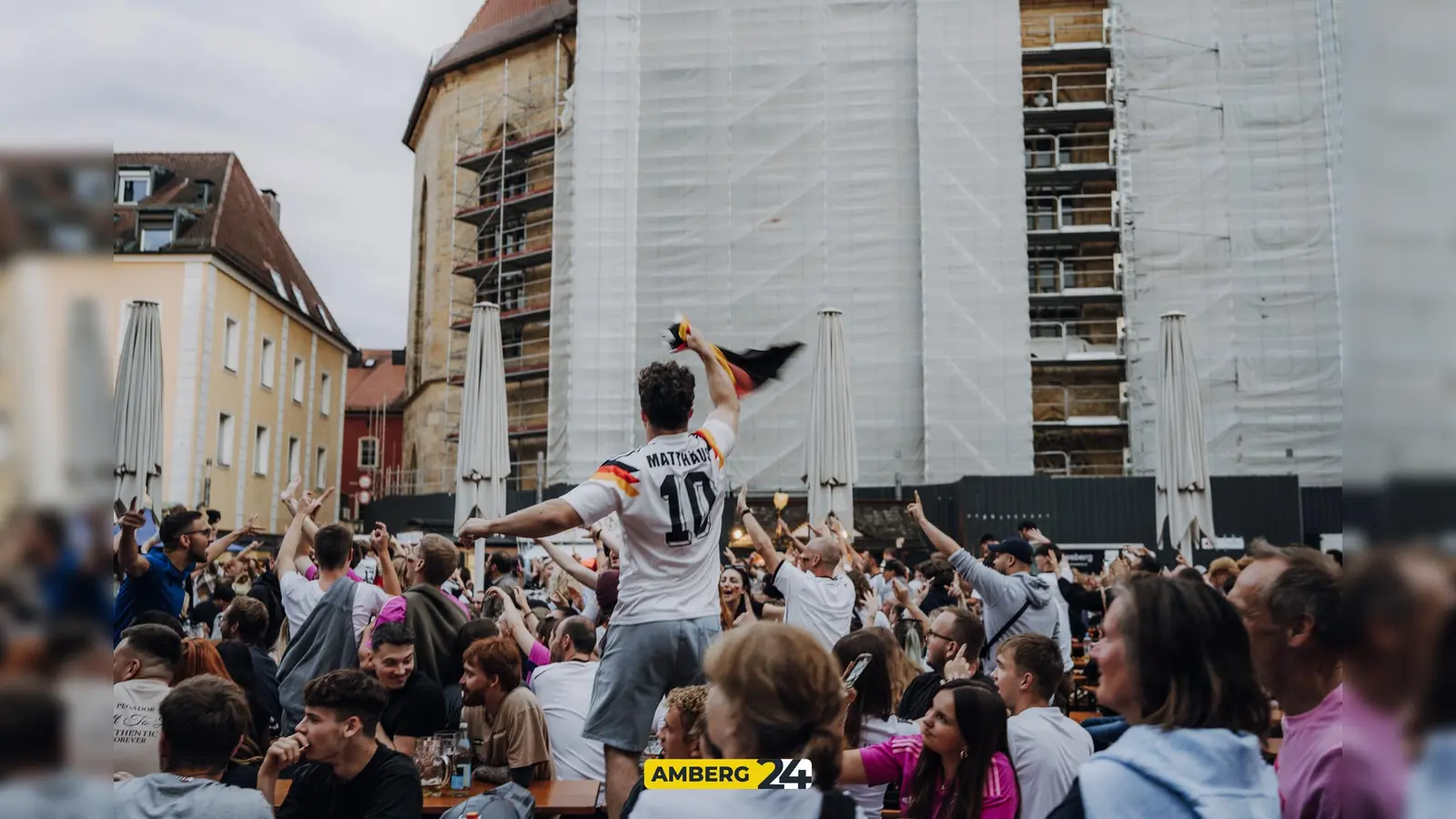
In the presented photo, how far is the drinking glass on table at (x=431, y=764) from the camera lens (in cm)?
504

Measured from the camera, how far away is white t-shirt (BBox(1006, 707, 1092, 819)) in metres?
3.79

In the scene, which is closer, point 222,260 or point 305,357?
point 222,260

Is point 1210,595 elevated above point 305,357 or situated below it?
below

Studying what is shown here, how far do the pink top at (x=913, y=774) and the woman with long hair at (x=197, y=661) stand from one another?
3.10 metres

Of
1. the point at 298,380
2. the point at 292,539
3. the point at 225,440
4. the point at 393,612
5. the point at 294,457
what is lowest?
the point at 393,612

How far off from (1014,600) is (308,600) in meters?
4.18

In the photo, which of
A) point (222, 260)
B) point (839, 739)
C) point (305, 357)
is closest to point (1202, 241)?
point (839, 739)

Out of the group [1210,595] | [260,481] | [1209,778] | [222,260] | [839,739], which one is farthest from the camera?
[260,481]

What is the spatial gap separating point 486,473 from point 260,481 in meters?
23.0

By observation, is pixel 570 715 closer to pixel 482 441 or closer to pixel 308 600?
pixel 308 600

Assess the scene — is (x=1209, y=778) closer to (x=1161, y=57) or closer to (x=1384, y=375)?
(x=1384, y=375)

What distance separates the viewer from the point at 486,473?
1475 cm

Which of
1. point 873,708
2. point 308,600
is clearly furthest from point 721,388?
point 308,600

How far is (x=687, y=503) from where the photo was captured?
14.3ft
